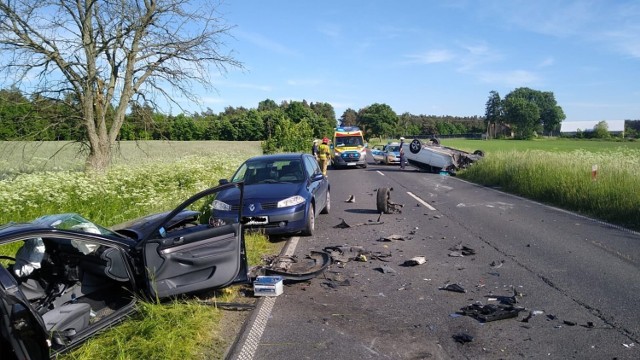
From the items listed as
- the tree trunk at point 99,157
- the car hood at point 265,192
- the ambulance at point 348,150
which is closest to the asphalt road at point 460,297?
the car hood at point 265,192

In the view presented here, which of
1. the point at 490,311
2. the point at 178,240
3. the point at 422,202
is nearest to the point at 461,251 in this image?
the point at 490,311

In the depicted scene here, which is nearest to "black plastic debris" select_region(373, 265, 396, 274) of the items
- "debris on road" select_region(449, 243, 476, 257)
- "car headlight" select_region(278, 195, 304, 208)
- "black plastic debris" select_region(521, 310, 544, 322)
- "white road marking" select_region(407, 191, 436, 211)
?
"debris on road" select_region(449, 243, 476, 257)

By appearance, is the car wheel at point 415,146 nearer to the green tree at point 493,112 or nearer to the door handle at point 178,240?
the door handle at point 178,240

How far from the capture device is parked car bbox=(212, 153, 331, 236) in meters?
7.65

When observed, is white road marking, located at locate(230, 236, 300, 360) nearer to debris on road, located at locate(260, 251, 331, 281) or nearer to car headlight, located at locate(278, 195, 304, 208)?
debris on road, located at locate(260, 251, 331, 281)

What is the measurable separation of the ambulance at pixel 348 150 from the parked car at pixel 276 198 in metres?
18.5

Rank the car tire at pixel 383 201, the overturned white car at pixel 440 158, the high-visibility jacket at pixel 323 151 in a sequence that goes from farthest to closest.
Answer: the overturned white car at pixel 440 158 → the high-visibility jacket at pixel 323 151 → the car tire at pixel 383 201

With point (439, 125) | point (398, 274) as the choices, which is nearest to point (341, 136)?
point (398, 274)

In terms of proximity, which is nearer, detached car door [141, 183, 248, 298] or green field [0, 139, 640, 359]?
green field [0, 139, 640, 359]

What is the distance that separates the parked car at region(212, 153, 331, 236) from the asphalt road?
1.58 ft

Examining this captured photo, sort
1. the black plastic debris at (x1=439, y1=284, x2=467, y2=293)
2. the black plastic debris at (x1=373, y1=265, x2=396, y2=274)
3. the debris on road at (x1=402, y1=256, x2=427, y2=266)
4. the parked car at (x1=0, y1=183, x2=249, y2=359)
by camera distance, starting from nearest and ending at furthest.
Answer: the parked car at (x1=0, y1=183, x2=249, y2=359)
the black plastic debris at (x1=439, y1=284, x2=467, y2=293)
the black plastic debris at (x1=373, y1=265, x2=396, y2=274)
the debris on road at (x1=402, y1=256, x2=427, y2=266)

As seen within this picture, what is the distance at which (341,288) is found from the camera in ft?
17.1

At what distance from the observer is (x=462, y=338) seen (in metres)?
3.81

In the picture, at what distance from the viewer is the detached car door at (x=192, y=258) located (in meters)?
4.22
